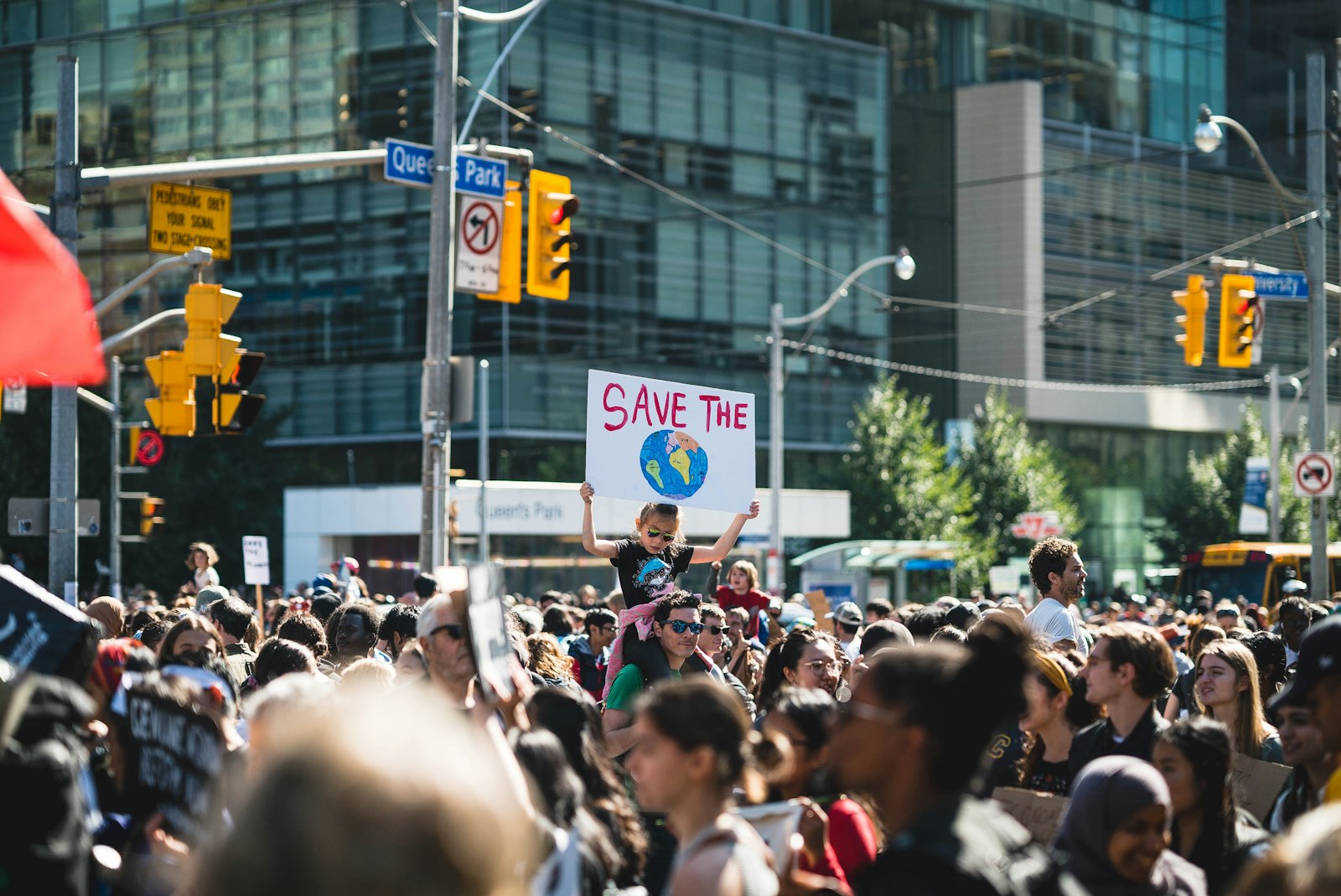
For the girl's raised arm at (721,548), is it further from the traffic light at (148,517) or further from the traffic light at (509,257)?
the traffic light at (148,517)

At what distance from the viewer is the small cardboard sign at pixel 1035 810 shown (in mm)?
5355

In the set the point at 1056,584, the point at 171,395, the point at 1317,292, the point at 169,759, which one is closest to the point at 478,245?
the point at 171,395

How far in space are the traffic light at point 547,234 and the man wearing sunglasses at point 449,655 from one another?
10.5 m

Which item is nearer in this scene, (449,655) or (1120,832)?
(1120,832)

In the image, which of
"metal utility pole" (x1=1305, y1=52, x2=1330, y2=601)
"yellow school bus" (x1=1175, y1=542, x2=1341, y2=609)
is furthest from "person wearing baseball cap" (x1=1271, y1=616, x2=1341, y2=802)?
"yellow school bus" (x1=1175, y1=542, x2=1341, y2=609)

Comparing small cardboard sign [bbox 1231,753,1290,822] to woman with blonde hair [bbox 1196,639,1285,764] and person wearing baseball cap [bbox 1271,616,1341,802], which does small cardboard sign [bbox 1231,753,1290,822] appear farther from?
person wearing baseball cap [bbox 1271,616,1341,802]

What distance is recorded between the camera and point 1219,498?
5541 cm

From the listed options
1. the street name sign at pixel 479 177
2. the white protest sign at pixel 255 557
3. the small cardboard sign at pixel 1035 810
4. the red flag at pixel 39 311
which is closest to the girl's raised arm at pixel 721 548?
the small cardboard sign at pixel 1035 810

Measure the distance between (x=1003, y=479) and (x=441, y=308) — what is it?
3754 centimetres

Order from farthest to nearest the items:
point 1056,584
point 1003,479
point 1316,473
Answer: point 1003,479 < point 1316,473 < point 1056,584

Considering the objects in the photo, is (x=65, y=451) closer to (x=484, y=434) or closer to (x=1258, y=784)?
(x=1258, y=784)

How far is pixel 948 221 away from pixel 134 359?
2891 cm

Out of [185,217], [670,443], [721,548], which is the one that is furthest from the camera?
[185,217]

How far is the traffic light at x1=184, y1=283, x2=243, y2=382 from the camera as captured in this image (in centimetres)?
1587
